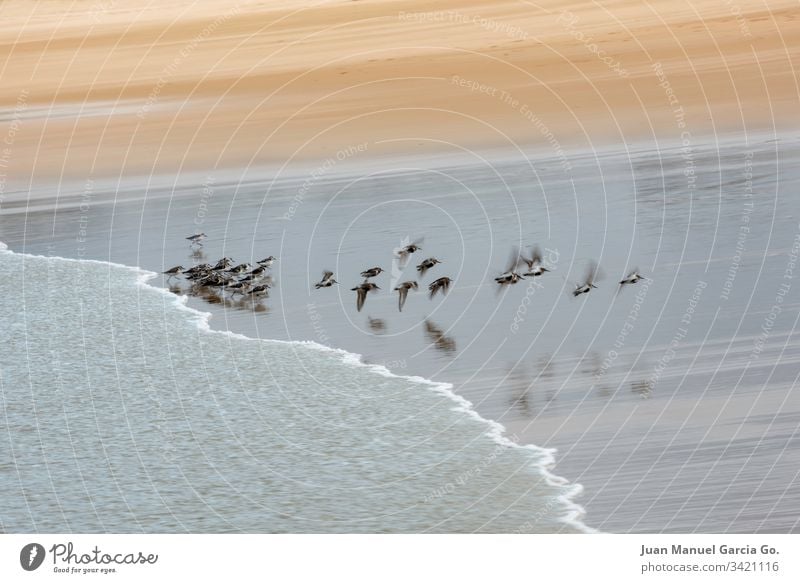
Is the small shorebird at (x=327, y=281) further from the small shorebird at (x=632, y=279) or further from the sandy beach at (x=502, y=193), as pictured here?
the small shorebird at (x=632, y=279)

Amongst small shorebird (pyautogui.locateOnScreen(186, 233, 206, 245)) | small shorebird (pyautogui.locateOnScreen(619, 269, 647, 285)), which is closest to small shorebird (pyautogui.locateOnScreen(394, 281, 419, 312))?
small shorebird (pyautogui.locateOnScreen(619, 269, 647, 285))

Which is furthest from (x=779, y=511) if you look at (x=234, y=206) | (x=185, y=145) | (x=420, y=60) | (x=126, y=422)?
(x=420, y=60)

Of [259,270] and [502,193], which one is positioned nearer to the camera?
[259,270]

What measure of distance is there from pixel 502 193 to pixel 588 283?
29.1 feet

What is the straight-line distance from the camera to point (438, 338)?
70.5ft

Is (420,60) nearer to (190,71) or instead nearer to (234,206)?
(190,71)

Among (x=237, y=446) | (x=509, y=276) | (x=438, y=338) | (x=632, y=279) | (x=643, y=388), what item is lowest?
(x=237, y=446)

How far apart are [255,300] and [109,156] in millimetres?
22292

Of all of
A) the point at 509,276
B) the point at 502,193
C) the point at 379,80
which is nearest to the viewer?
the point at 509,276

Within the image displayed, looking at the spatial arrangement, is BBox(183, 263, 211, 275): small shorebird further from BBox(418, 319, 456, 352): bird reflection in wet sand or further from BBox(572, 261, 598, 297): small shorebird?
BBox(572, 261, 598, 297): small shorebird

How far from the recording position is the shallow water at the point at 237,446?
16.0m
